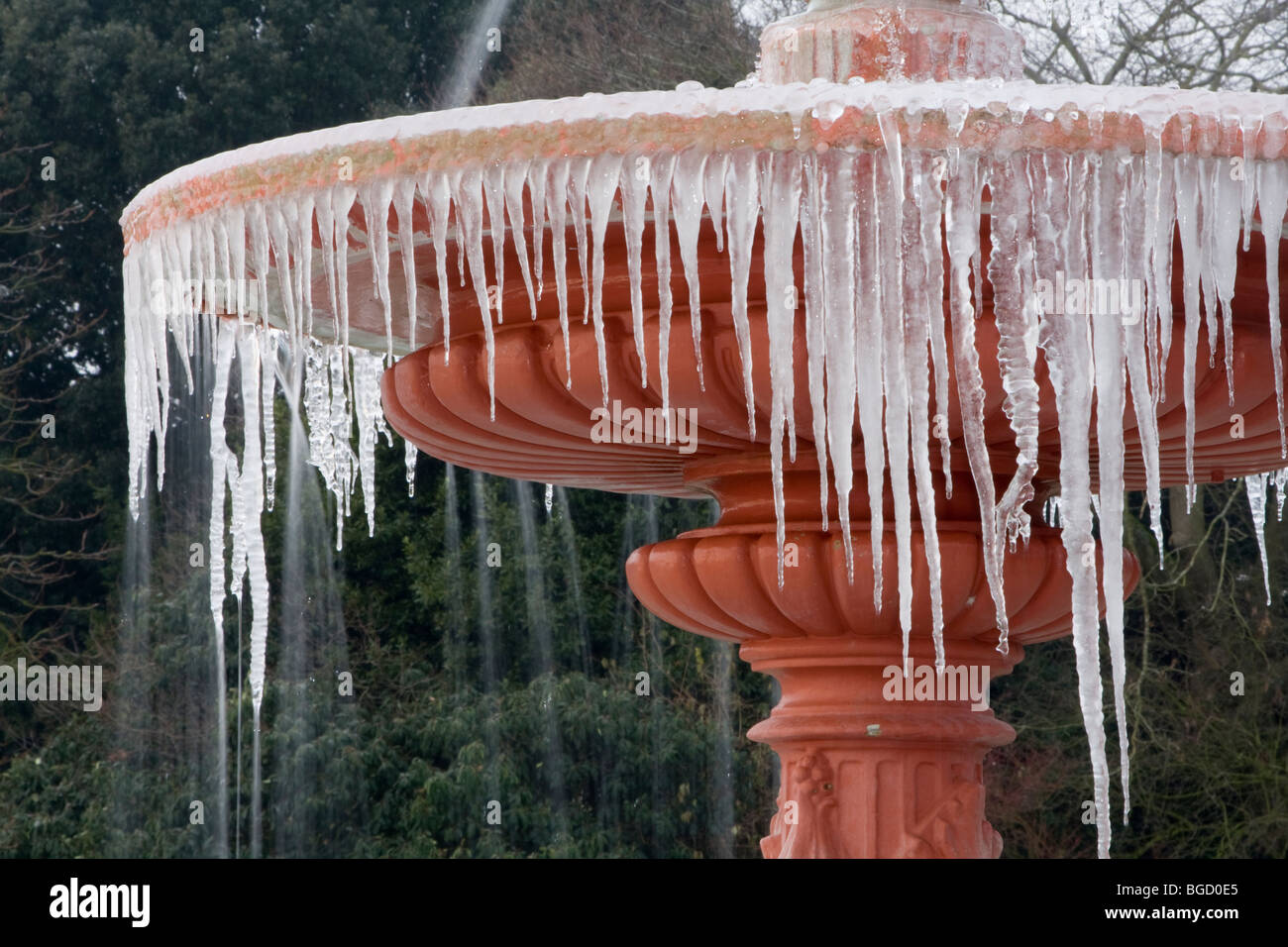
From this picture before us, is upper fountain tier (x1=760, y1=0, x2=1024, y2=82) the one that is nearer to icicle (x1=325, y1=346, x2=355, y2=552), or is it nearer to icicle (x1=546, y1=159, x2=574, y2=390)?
icicle (x1=546, y1=159, x2=574, y2=390)

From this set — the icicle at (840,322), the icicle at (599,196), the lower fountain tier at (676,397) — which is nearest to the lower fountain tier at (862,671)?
the lower fountain tier at (676,397)

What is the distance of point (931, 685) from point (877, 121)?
1068 millimetres

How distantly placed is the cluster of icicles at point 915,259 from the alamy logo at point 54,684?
8576 millimetres

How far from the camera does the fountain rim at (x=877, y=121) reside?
1749 mm

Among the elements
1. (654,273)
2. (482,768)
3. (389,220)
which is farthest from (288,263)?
(482,768)

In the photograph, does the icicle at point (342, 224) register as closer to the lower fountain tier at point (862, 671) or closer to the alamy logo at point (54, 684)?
the lower fountain tier at point (862, 671)

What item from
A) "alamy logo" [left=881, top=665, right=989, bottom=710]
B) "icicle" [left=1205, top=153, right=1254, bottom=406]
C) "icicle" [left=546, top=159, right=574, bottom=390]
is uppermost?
"icicle" [left=546, top=159, right=574, bottom=390]

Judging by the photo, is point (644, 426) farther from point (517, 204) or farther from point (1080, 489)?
point (1080, 489)

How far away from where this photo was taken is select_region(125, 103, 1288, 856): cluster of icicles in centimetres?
180

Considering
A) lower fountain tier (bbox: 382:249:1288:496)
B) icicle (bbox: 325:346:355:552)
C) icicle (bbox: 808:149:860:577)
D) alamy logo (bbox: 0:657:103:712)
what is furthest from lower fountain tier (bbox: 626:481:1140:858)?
alamy logo (bbox: 0:657:103:712)

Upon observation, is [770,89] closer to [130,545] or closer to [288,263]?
[288,263]

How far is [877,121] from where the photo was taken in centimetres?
175

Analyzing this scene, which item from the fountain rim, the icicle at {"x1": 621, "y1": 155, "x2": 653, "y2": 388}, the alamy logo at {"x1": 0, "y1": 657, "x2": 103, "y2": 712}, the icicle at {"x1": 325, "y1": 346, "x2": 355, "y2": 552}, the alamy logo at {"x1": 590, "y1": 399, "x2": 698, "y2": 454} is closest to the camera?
the fountain rim

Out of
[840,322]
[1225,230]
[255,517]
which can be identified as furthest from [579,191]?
[255,517]
